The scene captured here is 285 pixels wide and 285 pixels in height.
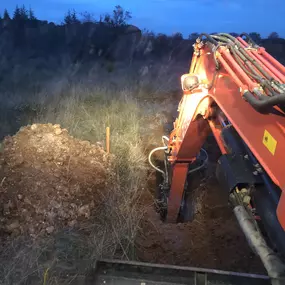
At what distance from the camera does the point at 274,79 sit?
2.15 metres

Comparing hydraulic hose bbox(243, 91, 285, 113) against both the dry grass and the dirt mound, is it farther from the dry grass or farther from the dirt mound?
the dirt mound

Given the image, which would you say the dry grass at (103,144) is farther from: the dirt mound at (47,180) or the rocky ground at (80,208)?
the dirt mound at (47,180)

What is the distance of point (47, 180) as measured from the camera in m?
4.53

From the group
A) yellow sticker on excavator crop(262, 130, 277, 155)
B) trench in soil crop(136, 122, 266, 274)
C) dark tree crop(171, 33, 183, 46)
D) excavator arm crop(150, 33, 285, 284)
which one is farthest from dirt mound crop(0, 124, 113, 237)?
dark tree crop(171, 33, 183, 46)

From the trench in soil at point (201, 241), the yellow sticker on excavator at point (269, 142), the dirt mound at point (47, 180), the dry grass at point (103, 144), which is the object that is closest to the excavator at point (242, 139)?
the yellow sticker on excavator at point (269, 142)

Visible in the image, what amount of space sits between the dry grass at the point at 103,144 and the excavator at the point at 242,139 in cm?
61

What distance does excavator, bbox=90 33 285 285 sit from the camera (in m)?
2.06

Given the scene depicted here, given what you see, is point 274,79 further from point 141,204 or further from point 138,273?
point 141,204

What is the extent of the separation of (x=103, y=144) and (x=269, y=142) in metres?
4.56

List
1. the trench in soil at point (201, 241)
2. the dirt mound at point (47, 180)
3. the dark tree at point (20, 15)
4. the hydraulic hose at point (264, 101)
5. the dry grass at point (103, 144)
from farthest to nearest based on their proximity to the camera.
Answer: the dark tree at point (20, 15), the dirt mound at point (47, 180), the trench in soil at point (201, 241), the dry grass at point (103, 144), the hydraulic hose at point (264, 101)

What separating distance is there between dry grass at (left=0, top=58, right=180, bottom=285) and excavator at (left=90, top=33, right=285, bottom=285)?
608 mm

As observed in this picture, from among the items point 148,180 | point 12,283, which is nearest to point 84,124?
point 148,180

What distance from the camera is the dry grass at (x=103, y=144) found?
3396 millimetres

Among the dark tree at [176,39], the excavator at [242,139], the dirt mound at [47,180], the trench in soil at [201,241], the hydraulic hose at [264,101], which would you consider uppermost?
the hydraulic hose at [264,101]
